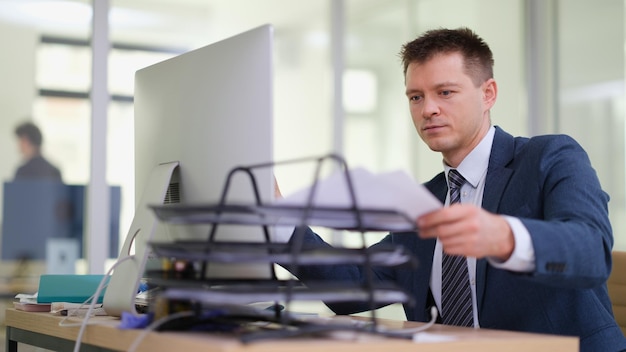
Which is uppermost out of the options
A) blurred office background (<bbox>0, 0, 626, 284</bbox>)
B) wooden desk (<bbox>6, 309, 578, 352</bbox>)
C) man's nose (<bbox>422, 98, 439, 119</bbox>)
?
blurred office background (<bbox>0, 0, 626, 284</bbox>)

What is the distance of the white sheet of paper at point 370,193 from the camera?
1.13 meters

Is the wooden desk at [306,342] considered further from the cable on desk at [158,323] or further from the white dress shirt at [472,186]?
the white dress shirt at [472,186]

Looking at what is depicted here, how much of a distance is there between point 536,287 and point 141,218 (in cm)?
79

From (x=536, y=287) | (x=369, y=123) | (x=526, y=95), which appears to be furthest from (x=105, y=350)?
(x=526, y=95)

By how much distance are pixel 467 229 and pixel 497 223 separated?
2.7 inches

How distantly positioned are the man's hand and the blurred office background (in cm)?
288

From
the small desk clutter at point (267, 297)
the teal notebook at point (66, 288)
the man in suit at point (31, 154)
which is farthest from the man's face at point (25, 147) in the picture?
the small desk clutter at point (267, 297)

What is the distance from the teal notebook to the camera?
1.89 metres

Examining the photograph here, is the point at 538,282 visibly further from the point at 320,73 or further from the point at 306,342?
the point at 320,73

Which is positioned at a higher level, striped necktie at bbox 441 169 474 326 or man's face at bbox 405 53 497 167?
man's face at bbox 405 53 497 167

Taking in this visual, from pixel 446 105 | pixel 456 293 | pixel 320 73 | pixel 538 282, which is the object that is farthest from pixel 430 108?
pixel 320 73

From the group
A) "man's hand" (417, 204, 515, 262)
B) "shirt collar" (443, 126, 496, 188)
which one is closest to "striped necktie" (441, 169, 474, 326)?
"shirt collar" (443, 126, 496, 188)

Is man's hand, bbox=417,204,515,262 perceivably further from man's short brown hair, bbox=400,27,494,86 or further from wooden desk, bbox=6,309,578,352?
man's short brown hair, bbox=400,27,494,86

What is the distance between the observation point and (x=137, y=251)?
1552mm
